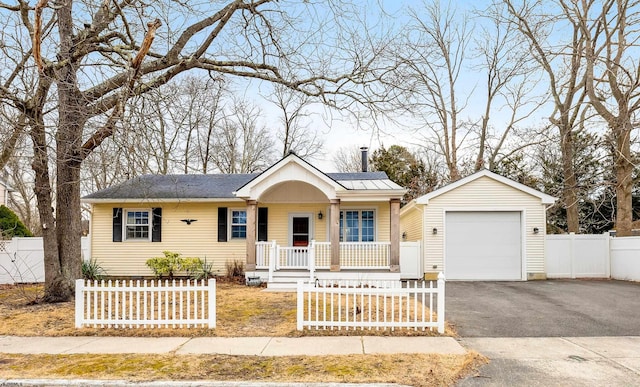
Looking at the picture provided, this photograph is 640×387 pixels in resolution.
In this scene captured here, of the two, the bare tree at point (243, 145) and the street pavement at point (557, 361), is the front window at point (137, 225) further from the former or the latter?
the bare tree at point (243, 145)

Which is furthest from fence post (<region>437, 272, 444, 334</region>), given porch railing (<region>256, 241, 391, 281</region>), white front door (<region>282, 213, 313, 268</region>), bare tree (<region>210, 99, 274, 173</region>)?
bare tree (<region>210, 99, 274, 173</region>)

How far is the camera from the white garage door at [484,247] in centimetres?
1617

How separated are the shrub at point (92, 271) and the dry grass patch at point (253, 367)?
10130 mm

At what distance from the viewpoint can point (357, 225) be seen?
16.7 meters

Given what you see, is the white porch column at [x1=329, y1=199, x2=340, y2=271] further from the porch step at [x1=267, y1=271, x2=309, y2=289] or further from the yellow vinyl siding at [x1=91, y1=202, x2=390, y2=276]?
the yellow vinyl siding at [x1=91, y1=202, x2=390, y2=276]

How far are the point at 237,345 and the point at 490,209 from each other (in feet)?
37.4

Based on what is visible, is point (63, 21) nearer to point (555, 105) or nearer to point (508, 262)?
point (508, 262)

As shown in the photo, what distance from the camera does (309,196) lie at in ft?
54.4

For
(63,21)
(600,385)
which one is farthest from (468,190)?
(63,21)

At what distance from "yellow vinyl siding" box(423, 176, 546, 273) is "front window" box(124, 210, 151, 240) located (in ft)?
32.3

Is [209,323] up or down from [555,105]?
down

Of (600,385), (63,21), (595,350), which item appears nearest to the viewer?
(600,385)

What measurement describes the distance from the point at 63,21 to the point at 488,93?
22.2 m

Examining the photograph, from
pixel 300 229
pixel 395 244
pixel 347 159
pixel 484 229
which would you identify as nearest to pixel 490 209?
pixel 484 229
